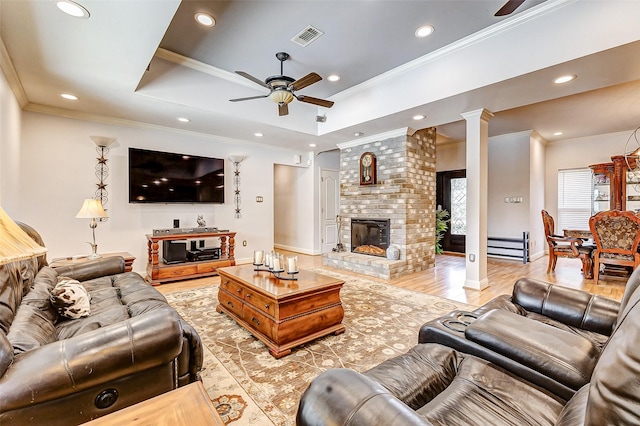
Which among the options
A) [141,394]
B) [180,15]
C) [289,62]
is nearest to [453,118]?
[289,62]

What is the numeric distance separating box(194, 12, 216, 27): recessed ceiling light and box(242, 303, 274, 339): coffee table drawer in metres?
2.77

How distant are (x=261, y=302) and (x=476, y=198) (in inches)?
129

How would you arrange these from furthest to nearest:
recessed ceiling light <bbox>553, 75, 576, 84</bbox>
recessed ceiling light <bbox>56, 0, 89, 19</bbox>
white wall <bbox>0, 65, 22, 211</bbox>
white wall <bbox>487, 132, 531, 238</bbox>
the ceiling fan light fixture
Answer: white wall <bbox>487, 132, 531, 238</bbox>, the ceiling fan light fixture, recessed ceiling light <bbox>553, 75, 576, 84</bbox>, white wall <bbox>0, 65, 22, 211</bbox>, recessed ceiling light <bbox>56, 0, 89, 19</bbox>

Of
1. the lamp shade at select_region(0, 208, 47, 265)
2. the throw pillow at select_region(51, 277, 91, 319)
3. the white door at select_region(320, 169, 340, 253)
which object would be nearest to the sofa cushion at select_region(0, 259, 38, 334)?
the throw pillow at select_region(51, 277, 91, 319)

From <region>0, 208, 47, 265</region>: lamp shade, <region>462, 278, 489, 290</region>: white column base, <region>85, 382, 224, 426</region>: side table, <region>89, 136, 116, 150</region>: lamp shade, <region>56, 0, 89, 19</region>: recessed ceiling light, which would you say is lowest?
<region>462, 278, 489, 290</region>: white column base

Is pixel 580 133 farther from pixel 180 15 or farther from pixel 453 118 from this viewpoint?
pixel 180 15

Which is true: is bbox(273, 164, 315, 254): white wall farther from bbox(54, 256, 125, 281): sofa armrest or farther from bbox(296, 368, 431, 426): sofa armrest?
bbox(296, 368, 431, 426): sofa armrest

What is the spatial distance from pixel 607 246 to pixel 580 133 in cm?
332

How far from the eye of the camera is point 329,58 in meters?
3.51

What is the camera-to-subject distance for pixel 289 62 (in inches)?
141

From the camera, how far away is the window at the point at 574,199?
6344mm

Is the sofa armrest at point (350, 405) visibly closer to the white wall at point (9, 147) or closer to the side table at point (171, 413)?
the side table at point (171, 413)

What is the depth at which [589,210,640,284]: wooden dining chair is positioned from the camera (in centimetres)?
392

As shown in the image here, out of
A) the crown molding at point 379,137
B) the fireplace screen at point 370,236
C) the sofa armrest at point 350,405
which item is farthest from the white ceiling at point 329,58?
the sofa armrest at point 350,405
